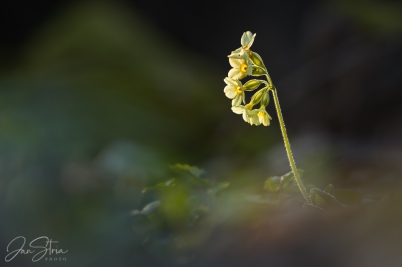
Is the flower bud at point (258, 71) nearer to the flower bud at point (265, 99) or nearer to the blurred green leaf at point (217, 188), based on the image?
the flower bud at point (265, 99)

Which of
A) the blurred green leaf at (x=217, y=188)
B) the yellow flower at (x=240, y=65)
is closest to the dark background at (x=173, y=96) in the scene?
the blurred green leaf at (x=217, y=188)

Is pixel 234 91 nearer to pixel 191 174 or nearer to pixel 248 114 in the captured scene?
pixel 248 114

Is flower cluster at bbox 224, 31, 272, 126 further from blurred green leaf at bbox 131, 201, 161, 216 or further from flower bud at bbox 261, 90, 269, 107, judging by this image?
blurred green leaf at bbox 131, 201, 161, 216

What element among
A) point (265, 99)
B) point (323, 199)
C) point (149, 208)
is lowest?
point (323, 199)

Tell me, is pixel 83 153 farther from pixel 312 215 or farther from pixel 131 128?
pixel 312 215

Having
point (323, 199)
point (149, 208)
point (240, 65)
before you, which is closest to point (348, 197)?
point (323, 199)

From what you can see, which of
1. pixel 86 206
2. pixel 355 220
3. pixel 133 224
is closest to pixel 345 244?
pixel 355 220
